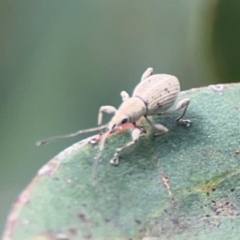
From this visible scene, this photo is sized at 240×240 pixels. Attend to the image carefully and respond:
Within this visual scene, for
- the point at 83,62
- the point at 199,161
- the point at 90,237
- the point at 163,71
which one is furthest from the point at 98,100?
the point at 90,237

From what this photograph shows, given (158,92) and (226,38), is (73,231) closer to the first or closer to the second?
(158,92)

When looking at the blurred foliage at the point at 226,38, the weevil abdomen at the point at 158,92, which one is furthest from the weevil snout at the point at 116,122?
the blurred foliage at the point at 226,38

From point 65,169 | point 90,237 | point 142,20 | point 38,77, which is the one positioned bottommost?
point 90,237

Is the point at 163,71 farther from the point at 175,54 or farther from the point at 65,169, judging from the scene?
the point at 65,169

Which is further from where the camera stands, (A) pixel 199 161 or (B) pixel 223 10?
(B) pixel 223 10

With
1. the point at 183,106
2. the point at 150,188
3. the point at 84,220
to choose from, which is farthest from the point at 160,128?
the point at 84,220

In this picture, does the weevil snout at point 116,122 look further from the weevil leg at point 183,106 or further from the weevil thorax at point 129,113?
the weevil leg at point 183,106

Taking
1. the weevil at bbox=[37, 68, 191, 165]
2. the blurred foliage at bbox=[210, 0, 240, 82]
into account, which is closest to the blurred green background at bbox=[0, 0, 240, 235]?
the blurred foliage at bbox=[210, 0, 240, 82]
